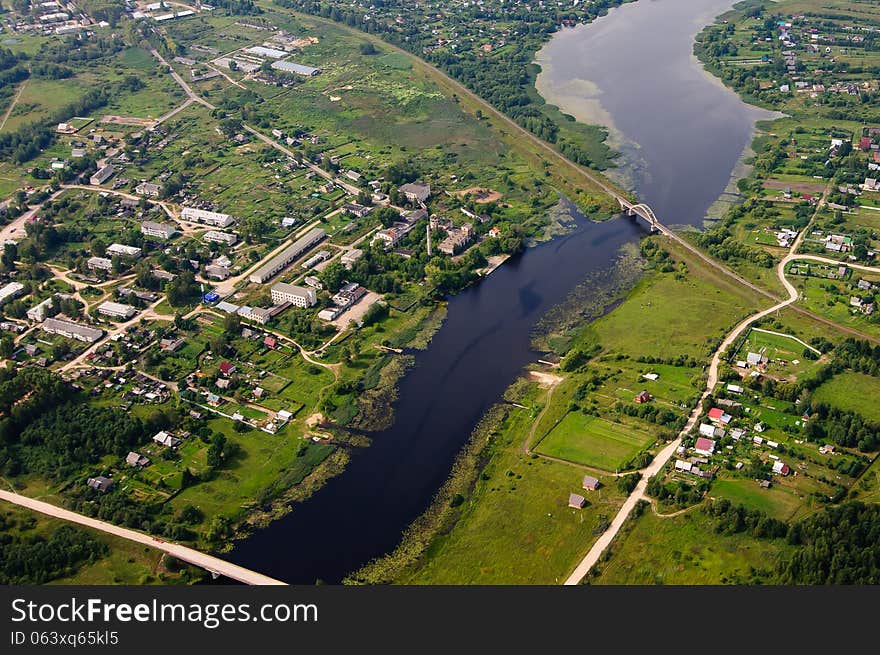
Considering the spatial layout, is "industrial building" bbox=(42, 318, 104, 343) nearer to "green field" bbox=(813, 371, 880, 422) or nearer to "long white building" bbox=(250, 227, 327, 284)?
"long white building" bbox=(250, 227, 327, 284)

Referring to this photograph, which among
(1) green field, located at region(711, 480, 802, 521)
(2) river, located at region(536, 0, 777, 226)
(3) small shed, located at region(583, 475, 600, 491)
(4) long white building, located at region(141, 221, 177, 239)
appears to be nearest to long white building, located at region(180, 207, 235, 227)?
(4) long white building, located at region(141, 221, 177, 239)

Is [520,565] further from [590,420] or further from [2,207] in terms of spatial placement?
[2,207]

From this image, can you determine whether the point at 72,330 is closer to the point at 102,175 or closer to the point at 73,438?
the point at 73,438

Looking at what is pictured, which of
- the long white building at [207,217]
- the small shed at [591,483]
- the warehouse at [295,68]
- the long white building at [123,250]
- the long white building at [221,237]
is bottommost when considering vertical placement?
the small shed at [591,483]

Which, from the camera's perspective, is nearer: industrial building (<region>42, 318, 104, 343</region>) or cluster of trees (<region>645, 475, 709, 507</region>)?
cluster of trees (<region>645, 475, 709, 507</region>)

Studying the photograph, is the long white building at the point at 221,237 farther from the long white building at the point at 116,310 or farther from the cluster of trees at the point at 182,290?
the long white building at the point at 116,310

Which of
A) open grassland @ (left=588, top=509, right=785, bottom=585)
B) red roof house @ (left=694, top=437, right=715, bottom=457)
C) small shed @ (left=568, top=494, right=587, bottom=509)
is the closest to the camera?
open grassland @ (left=588, top=509, right=785, bottom=585)

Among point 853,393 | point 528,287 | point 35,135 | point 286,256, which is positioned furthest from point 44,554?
point 35,135

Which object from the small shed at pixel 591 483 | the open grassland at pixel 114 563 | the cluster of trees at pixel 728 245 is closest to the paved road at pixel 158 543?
the open grassland at pixel 114 563
